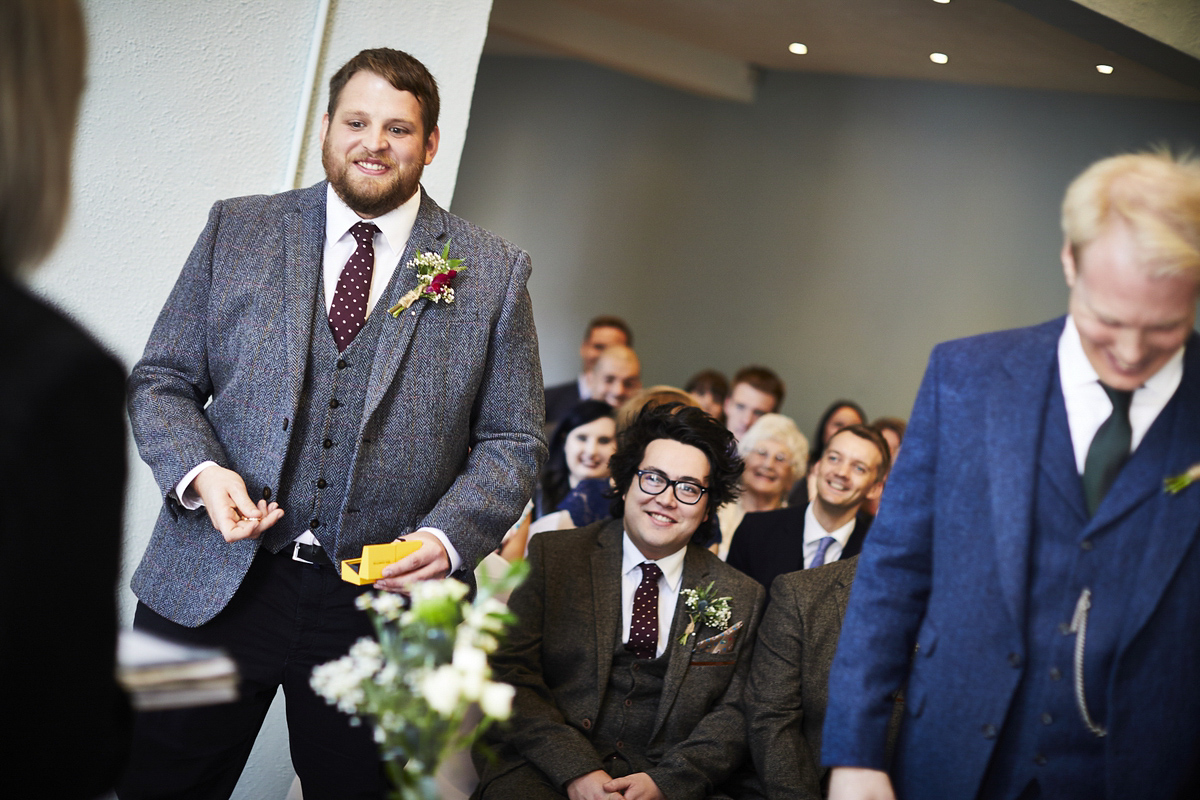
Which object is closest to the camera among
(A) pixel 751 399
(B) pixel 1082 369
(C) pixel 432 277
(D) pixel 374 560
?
(B) pixel 1082 369

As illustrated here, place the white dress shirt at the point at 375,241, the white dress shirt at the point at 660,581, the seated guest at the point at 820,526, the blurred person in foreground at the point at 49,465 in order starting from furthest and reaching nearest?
the seated guest at the point at 820,526, the white dress shirt at the point at 660,581, the white dress shirt at the point at 375,241, the blurred person in foreground at the point at 49,465

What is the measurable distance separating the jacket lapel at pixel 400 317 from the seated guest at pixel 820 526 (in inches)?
72.8

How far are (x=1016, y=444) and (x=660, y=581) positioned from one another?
1.48 m

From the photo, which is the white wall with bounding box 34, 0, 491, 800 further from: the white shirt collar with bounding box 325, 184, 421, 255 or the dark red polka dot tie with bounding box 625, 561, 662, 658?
the dark red polka dot tie with bounding box 625, 561, 662, 658

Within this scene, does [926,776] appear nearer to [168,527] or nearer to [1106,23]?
[168,527]

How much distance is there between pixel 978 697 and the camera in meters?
1.56

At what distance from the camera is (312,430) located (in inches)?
78.4

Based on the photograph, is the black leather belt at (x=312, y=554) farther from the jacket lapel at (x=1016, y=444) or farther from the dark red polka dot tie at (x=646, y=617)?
the jacket lapel at (x=1016, y=444)

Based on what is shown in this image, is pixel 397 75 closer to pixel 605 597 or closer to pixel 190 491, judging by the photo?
pixel 190 491

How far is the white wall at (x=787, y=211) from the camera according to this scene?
19.3 ft

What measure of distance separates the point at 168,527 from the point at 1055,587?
61.1 inches

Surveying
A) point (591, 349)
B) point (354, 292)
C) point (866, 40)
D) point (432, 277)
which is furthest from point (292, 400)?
point (866, 40)

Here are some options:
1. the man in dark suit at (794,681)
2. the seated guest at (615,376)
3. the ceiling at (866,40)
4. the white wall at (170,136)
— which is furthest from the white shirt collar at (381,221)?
the seated guest at (615,376)

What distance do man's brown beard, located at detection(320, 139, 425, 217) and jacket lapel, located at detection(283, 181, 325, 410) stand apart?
0.08 metres
